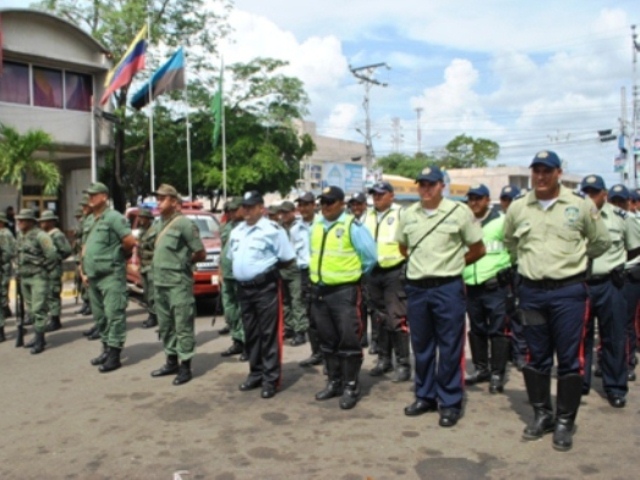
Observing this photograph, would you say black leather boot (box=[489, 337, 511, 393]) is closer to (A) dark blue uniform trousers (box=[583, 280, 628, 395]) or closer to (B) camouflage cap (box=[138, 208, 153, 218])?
(A) dark blue uniform trousers (box=[583, 280, 628, 395])

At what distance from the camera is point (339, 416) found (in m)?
5.16

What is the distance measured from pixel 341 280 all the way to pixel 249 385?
1469mm

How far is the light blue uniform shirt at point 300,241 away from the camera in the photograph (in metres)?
7.87

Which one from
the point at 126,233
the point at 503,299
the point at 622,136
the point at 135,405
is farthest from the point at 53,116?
the point at 622,136

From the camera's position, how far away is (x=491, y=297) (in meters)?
5.70

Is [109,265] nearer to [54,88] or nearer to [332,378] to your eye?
[332,378]

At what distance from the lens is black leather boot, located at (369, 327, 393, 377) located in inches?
253

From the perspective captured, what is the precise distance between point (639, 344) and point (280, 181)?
21543 millimetres

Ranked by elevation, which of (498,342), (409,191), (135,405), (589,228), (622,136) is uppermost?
(622,136)

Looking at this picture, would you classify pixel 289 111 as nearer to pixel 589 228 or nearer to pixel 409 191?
pixel 409 191

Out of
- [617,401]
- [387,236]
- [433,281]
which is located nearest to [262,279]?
[387,236]

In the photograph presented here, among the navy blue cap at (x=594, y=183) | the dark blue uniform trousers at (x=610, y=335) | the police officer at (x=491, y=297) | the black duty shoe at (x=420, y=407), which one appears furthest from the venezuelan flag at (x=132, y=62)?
the dark blue uniform trousers at (x=610, y=335)

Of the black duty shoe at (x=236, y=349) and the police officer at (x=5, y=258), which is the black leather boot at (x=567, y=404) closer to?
the black duty shoe at (x=236, y=349)

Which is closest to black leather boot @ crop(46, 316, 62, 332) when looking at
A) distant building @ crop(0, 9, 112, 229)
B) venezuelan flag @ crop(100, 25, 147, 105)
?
venezuelan flag @ crop(100, 25, 147, 105)
